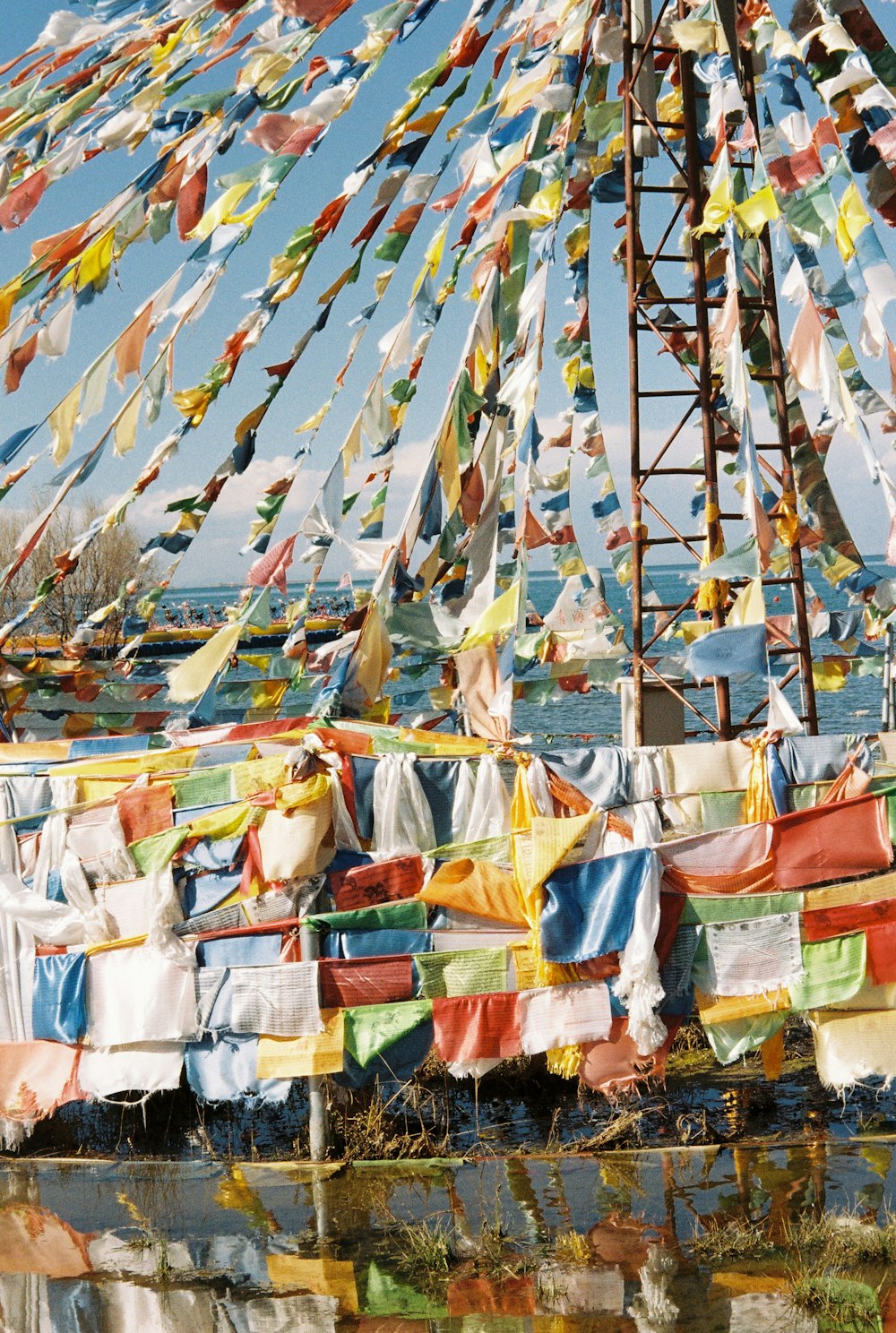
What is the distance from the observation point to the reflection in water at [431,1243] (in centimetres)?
541

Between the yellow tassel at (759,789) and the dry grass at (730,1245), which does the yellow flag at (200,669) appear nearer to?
the yellow tassel at (759,789)

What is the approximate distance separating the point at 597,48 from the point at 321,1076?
25.1 ft

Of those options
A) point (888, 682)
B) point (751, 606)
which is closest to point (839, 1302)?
point (751, 606)

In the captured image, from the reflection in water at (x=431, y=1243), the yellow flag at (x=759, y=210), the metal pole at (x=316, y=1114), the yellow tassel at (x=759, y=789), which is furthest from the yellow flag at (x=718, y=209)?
the reflection in water at (x=431, y=1243)

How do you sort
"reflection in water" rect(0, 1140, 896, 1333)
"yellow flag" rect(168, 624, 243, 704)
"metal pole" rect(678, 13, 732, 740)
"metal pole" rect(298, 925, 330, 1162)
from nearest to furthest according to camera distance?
"reflection in water" rect(0, 1140, 896, 1333)
"metal pole" rect(298, 925, 330, 1162)
"yellow flag" rect(168, 624, 243, 704)
"metal pole" rect(678, 13, 732, 740)

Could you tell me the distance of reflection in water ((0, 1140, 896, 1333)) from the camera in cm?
541

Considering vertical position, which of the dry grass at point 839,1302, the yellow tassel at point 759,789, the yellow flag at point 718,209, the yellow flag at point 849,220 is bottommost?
the dry grass at point 839,1302

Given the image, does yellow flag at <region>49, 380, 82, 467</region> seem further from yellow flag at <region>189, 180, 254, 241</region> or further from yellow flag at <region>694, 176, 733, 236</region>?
yellow flag at <region>694, 176, 733, 236</region>

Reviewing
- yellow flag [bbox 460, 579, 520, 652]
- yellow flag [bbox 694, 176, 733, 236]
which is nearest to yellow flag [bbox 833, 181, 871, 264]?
yellow flag [bbox 694, 176, 733, 236]

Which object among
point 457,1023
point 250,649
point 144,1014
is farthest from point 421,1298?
point 250,649

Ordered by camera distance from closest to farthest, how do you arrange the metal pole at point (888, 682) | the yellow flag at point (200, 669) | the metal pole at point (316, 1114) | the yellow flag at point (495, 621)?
the metal pole at point (316, 1114) < the yellow flag at point (495, 621) < the yellow flag at point (200, 669) < the metal pole at point (888, 682)

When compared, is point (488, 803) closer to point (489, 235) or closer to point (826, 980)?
point (826, 980)

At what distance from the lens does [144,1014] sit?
7.20 meters

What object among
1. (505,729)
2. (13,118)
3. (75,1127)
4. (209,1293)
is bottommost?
(75,1127)
